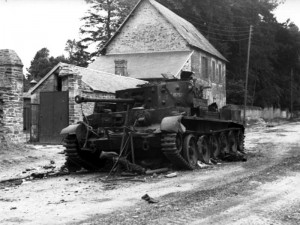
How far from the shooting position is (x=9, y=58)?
50.2 ft

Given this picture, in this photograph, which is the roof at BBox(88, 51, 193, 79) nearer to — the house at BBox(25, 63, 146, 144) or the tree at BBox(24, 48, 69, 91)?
the house at BBox(25, 63, 146, 144)

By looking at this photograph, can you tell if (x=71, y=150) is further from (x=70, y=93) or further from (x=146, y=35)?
(x=146, y=35)

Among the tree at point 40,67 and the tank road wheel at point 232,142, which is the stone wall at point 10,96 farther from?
the tree at point 40,67

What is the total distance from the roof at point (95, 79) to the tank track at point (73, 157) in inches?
280

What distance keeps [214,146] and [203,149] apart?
1.25 meters

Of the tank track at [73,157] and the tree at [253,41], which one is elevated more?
the tree at [253,41]

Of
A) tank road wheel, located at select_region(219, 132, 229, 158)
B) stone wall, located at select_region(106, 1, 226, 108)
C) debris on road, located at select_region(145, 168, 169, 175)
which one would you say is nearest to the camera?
debris on road, located at select_region(145, 168, 169, 175)

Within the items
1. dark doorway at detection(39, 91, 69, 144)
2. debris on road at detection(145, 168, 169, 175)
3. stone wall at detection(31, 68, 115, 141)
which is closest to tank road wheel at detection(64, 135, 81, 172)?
debris on road at detection(145, 168, 169, 175)

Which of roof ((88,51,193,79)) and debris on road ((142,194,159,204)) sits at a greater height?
roof ((88,51,193,79))

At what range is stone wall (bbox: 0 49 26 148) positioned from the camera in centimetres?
1514

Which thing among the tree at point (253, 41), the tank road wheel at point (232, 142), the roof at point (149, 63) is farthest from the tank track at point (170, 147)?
the tree at point (253, 41)

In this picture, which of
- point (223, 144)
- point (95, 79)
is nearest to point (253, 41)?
point (95, 79)

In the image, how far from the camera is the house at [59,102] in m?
19.3

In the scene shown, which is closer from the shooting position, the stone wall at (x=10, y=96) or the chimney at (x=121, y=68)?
the stone wall at (x=10, y=96)
